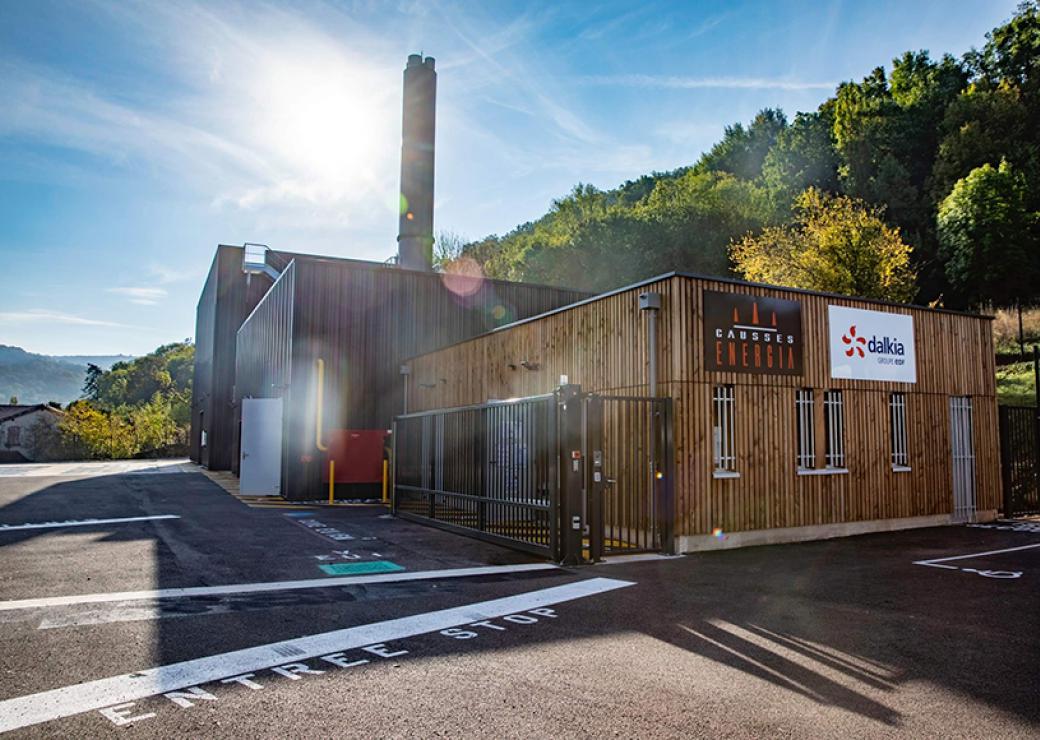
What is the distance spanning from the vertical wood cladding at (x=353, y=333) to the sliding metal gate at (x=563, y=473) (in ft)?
22.6

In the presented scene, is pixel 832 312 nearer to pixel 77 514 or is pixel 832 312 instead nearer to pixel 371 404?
pixel 371 404

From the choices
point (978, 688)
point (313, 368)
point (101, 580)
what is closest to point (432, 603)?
point (101, 580)

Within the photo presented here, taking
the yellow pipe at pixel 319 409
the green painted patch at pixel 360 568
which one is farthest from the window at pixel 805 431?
the yellow pipe at pixel 319 409

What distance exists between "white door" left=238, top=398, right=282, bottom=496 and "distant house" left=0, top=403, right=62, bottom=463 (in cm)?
3980

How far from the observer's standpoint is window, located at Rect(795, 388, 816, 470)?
11.4 meters

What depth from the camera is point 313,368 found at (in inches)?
729

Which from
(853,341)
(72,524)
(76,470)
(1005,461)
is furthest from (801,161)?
(72,524)

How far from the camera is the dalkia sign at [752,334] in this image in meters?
10.5

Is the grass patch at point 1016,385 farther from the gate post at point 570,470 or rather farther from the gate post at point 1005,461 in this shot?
the gate post at point 570,470

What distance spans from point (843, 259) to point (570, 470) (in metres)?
21.8

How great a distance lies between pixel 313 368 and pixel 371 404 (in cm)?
180

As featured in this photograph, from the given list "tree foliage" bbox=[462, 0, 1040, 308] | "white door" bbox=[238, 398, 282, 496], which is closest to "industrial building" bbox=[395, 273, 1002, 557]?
"white door" bbox=[238, 398, 282, 496]

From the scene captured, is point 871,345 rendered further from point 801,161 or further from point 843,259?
point 801,161

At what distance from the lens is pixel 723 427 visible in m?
10.5
